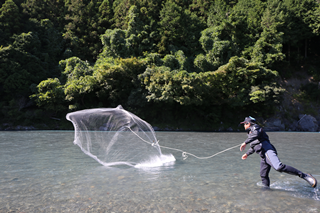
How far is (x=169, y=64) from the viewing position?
135 feet

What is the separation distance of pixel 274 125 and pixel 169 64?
1848 centimetres

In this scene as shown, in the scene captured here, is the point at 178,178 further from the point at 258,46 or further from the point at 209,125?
the point at 258,46

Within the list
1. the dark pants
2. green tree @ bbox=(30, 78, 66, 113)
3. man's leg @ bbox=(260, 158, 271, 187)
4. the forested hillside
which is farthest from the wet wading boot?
green tree @ bbox=(30, 78, 66, 113)

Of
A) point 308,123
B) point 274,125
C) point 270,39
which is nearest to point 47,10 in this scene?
point 270,39

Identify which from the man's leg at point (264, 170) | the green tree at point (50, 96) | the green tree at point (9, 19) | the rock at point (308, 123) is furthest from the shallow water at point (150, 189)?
the green tree at point (9, 19)

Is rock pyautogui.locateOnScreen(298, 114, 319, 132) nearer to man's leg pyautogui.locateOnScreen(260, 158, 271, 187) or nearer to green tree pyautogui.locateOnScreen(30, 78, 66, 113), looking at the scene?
man's leg pyautogui.locateOnScreen(260, 158, 271, 187)

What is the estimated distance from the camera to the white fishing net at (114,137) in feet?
30.7

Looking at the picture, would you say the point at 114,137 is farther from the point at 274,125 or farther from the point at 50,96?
the point at 274,125

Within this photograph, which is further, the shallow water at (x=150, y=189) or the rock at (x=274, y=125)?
the rock at (x=274, y=125)

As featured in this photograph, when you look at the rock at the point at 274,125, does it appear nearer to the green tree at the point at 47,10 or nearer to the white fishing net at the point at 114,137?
the white fishing net at the point at 114,137

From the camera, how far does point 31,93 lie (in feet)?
131

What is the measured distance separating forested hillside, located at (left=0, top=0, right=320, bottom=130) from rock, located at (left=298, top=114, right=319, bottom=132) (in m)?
1.74

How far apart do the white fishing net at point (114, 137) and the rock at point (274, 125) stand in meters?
31.2

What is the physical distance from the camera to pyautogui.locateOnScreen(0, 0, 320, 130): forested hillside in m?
37.5
